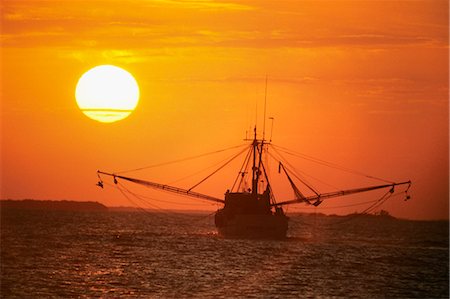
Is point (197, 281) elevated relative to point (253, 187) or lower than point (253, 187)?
lower

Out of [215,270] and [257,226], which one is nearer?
[215,270]

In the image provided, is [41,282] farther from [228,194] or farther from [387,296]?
[228,194]

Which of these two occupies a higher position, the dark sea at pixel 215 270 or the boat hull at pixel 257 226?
the boat hull at pixel 257 226

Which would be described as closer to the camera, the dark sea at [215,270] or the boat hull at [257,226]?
the dark sea at [215,270]

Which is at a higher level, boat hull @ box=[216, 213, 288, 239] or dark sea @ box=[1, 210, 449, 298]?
boat hull @ box=[216, 213, 288, 239]

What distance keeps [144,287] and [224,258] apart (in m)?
23.9

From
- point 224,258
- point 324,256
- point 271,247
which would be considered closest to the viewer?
point 224,258

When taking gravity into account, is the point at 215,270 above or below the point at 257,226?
below

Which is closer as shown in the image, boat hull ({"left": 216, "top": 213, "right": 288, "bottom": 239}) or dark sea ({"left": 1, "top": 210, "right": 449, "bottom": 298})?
dark sea ({"left": 1, "top": 210, "right": 449, "bottom": 298})

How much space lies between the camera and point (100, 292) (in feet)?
175

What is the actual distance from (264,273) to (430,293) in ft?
42.1

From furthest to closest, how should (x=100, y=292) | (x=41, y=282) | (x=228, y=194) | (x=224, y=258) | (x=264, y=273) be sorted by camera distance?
(x=228, y=194) → (x=224, y=258) → (x=264, y=273) → (x=41, y=282) → (x=100, y=292)

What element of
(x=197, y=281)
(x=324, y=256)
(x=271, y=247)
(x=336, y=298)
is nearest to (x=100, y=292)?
(x=197, y=281)

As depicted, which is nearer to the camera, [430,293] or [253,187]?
[430,293]
